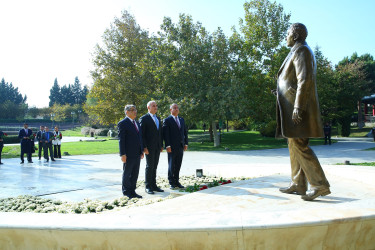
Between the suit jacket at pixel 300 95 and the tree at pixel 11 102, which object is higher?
the tree at pixel 11 102

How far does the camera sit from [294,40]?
4680mm

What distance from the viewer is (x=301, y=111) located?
4215 mm

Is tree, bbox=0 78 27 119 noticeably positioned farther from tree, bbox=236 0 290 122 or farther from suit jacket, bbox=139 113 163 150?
suit jacket, bbox=139 113 163 150

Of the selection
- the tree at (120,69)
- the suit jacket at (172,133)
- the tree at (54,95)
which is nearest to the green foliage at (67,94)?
the tree at (54,95)

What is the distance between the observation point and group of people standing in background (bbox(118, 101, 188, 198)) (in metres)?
6.55

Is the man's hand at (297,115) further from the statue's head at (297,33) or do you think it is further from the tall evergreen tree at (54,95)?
the tall evergreen tree at (54,95)

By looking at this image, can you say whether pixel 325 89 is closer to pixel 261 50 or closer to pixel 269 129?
pixel 261 50

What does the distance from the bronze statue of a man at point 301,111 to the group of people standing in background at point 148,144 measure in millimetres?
3226

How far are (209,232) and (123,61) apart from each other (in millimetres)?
27382

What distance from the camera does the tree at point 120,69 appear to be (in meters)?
27.4

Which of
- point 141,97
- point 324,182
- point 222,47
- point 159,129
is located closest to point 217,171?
point 159,129

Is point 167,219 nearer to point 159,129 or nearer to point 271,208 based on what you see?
point 271,208

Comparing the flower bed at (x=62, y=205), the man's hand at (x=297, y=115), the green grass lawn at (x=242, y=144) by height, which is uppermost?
the man's hand at (x=297, y=115)

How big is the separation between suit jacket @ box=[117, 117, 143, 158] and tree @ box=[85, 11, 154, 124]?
20750 millimetres
